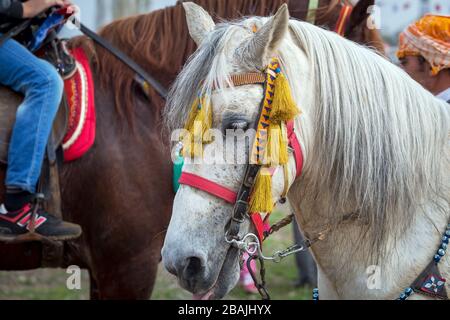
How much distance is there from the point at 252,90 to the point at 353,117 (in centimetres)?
37

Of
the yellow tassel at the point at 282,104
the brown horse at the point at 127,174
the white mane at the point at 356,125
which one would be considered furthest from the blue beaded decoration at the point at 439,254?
the brown horse at the point at 127,174

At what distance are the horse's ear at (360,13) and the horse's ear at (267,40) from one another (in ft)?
5.43

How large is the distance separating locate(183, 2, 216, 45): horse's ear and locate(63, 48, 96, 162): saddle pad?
1.39 metres

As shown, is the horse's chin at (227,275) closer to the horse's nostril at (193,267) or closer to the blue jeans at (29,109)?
the horse's nostril at (193,267)

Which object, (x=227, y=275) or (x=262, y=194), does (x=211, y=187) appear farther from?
(x=227, y=275)

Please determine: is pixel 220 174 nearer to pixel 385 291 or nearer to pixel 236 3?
pixel 385 291

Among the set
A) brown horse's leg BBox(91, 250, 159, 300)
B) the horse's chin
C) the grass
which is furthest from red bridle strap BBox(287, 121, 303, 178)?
the grass

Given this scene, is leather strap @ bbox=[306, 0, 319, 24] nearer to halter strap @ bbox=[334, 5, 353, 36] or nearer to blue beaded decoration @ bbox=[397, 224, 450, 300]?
halter strap @ bbox=[334, 5, 353, 36]

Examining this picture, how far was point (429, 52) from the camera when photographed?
2.87 meters

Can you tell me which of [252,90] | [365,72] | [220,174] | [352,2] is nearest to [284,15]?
[252,90]

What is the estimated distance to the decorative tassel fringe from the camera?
76.5 inches

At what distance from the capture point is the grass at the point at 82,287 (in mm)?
5637

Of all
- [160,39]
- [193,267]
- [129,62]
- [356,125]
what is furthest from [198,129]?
[160,39]
